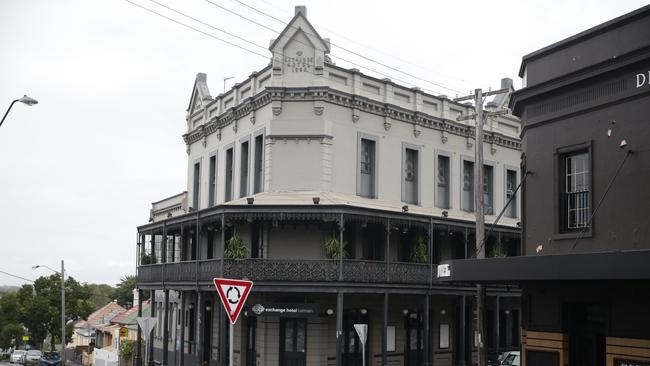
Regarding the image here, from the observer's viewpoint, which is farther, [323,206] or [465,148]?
[465,148]

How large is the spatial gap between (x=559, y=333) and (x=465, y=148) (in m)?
18.5

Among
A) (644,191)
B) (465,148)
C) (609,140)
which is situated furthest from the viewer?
(465,148)

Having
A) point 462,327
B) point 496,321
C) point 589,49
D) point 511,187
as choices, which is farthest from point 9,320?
point 589,49

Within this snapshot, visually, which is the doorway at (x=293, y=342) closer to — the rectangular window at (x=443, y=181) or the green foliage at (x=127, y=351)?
the rectangular window at (x=443, y=181)

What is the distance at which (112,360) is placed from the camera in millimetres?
41781

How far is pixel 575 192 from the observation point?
16.1 meters

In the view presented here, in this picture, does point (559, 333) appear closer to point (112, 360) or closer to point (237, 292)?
point (237, 292)

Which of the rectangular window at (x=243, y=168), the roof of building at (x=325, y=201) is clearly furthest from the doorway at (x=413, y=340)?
the rectangular window at (x=243, y=168)

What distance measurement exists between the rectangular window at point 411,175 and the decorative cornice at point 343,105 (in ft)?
3.61

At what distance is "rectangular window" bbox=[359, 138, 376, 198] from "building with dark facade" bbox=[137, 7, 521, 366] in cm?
6

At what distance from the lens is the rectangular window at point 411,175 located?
31.4 m

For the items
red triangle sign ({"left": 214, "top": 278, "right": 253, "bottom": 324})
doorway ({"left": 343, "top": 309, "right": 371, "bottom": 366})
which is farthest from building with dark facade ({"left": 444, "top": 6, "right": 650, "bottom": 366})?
doorway ({"left": 343, "top": 309, "right": 371, "bottom": 366})

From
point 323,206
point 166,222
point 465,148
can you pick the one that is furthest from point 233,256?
point 465,148

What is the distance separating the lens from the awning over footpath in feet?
38.9
